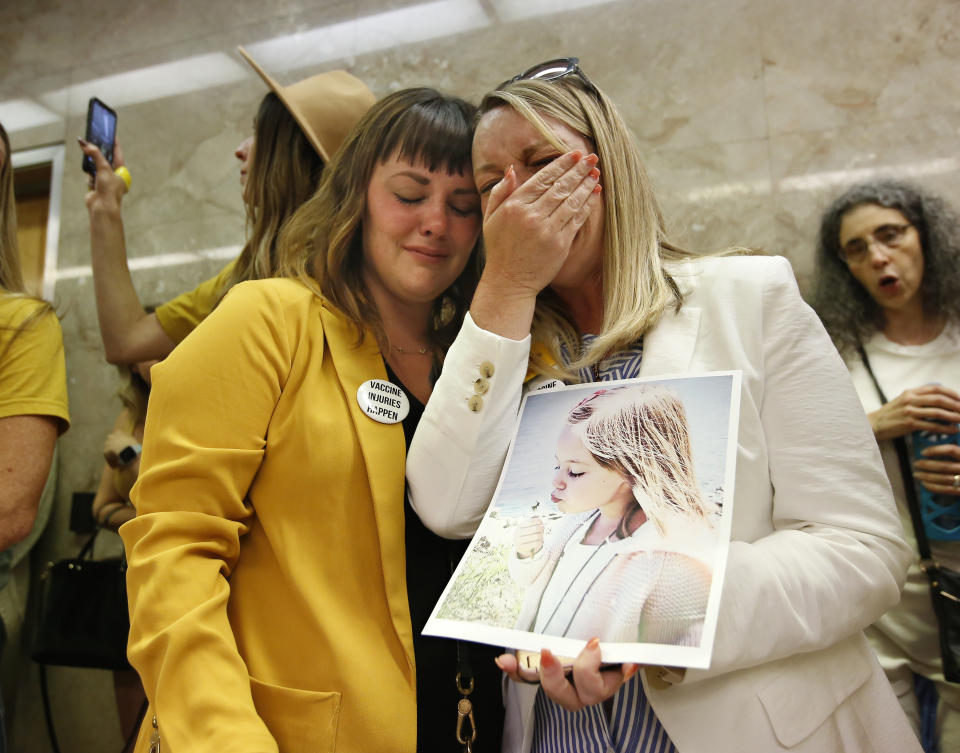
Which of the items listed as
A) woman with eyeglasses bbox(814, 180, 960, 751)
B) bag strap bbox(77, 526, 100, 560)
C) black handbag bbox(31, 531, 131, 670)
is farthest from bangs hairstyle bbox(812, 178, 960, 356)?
bag strap bbox(77, 526, 100, 560)

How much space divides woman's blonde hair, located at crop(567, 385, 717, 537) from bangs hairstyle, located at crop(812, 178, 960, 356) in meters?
1.19

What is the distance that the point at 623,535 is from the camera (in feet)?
3.03

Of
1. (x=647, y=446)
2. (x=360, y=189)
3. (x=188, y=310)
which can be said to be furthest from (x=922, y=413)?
(x=188, y=310)

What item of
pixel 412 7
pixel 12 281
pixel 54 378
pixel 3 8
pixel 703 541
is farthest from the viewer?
pixel 3 8

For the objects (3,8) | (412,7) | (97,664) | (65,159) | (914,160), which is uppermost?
(3,8)

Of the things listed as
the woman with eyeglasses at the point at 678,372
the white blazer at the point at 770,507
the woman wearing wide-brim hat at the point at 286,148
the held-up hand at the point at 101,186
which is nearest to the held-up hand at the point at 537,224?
the woman with eyeglasses at the point at 678,372

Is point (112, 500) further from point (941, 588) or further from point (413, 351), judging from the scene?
point (941, 588)

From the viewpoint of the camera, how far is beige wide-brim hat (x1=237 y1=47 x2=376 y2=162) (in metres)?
1.82

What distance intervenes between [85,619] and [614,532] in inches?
81.1

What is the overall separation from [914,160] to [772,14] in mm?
638

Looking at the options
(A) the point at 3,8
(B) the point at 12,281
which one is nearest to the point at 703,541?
(B) the point at 12,281

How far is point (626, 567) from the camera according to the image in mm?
891

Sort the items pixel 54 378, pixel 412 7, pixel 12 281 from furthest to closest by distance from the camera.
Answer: pixel 412 7
pixel 12 281
pixel 54 378

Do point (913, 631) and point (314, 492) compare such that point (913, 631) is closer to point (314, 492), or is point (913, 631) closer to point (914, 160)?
point (914, 160)
